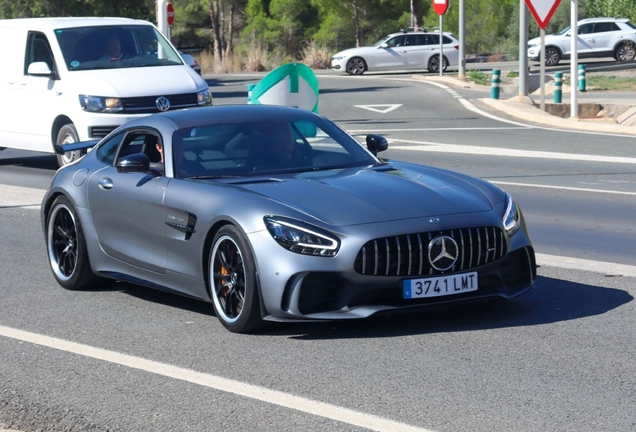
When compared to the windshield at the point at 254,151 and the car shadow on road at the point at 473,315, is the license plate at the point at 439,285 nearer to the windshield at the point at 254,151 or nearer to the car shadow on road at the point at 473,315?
the car shadow on road at the point at 473,315

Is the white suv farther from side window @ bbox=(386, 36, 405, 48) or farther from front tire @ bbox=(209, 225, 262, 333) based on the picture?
front tire @ bbox=(209, 225, 262, 333)

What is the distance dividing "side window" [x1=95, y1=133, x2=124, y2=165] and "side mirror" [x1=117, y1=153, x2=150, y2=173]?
0.70 m

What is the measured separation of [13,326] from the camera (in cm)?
713

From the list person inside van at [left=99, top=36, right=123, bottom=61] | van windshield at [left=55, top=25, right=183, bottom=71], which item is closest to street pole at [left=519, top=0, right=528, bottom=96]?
van windshield at [left=55, top=25, right=183, bottom=71]

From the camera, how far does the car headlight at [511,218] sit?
6733 mm

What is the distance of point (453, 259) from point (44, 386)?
2.36 m

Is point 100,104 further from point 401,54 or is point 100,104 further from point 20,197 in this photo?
point 401,54

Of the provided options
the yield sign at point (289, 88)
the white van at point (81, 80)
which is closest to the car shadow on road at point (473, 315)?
the yield sign at point (289, 88)

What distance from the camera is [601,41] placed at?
43000mm

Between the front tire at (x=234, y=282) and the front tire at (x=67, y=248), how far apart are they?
64.6 inches

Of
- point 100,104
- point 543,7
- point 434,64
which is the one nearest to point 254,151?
point 100,104

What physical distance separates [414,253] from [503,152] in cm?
1172

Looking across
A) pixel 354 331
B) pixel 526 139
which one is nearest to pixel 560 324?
pixel 354 331

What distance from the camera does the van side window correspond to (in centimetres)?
1556
